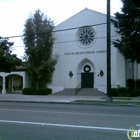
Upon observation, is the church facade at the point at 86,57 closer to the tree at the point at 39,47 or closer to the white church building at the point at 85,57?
the white church building at the point at 85,57

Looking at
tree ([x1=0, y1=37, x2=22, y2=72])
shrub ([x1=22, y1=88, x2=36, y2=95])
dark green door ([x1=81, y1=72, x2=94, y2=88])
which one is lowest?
shrub ([x1=22, y1=88, x2=36, y2=95])

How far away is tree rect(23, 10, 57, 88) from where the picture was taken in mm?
35969

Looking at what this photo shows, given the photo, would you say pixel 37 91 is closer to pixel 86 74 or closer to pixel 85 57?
pixel 86 74

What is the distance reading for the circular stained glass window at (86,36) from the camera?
36250 millimetres

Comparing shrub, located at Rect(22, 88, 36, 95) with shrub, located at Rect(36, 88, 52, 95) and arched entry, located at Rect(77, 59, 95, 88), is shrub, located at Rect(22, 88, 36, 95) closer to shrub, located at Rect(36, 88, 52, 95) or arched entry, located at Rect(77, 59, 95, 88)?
shrub, located at Rect(36, 88, 52, 95)

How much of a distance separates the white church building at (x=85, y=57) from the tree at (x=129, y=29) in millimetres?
6267

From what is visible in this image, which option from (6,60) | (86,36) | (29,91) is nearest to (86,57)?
(86,36)

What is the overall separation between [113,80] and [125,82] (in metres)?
1.66

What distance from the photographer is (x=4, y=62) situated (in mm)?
27281

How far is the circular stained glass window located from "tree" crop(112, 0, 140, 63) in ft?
28.0

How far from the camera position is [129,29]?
88.7 ft

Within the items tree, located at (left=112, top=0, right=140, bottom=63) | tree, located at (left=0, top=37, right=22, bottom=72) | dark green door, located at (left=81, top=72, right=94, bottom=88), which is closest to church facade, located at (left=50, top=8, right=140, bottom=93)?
dark green door, located at (left=81, top=72, right=94, bottom=88)

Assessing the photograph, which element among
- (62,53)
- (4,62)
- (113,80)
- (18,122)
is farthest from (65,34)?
(18,122)

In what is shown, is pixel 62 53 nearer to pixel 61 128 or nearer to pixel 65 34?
pixel 65 34
